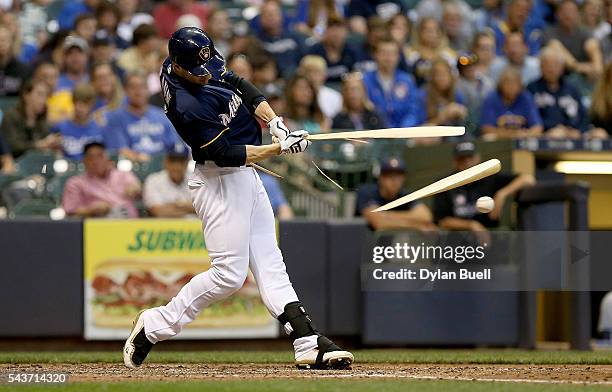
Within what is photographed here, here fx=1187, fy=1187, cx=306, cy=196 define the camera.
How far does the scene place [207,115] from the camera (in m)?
6.86

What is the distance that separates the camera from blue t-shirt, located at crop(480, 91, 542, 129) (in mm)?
12258

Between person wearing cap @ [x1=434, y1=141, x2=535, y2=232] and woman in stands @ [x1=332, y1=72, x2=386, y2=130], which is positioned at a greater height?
woman in stands @ [x1=332, y1=72, x2=386, y2=130]

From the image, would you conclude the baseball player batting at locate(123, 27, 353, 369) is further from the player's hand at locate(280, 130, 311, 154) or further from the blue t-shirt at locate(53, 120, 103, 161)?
the blue t-shirt at locate(53, 120, 103, 161)

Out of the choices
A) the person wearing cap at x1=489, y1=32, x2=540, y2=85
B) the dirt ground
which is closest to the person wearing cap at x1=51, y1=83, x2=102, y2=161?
the dirt ground

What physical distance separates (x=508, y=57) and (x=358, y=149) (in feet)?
10.5

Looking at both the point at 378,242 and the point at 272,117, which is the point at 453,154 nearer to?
the point at 378,242

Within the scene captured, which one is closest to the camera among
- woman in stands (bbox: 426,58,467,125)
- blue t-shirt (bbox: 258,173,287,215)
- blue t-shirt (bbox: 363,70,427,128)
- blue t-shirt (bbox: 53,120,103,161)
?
blue t-shirt (bbox: 258,173,287,215)

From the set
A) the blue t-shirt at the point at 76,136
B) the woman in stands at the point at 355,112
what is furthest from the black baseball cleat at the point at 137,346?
the woman in stands at the point at 355,112

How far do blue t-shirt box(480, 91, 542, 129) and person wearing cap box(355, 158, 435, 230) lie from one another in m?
1.78

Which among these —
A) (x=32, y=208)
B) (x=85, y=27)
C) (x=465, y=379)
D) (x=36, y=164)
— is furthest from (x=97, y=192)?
(x=465, y=379)

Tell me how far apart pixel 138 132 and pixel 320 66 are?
232 cm

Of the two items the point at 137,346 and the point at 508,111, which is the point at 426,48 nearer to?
the point at 508,111

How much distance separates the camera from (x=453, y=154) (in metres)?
11.4

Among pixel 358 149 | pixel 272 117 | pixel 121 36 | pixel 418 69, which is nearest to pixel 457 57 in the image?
pixel 418 69
